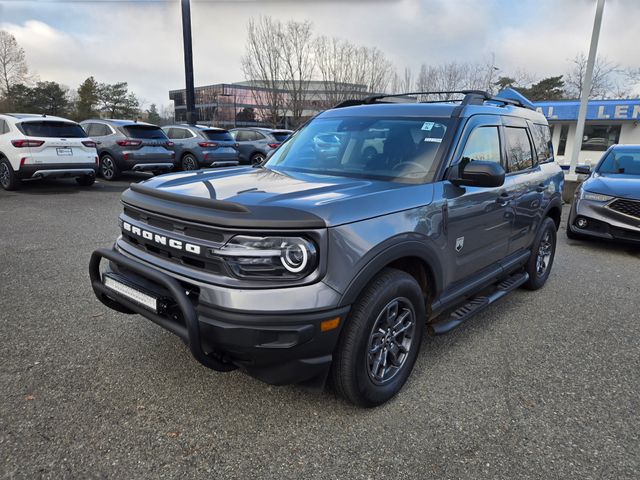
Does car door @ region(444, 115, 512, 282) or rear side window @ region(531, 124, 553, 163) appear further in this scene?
rear side window @ region(531, 124, 553, 163)

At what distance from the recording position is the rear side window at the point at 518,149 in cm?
399

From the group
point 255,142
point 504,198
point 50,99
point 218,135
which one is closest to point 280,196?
point 504,198

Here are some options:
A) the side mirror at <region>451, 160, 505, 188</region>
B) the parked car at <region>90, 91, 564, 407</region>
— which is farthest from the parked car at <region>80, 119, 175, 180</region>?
the side mirror at <region>451, 160, 505, 188</region>

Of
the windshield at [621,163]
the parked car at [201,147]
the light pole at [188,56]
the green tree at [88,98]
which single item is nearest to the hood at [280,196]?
the windshield at [621,163]

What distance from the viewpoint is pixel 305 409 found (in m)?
2.65

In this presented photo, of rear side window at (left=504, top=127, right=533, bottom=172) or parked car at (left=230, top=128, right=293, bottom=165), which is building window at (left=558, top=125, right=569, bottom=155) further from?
rear side window at (left=504, top=127, right=533, bottom=172)

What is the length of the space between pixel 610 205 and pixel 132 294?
6.65m

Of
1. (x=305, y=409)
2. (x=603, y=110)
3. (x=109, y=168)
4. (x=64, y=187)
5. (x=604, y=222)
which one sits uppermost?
(x=603, y=110)

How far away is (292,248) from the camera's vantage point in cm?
217

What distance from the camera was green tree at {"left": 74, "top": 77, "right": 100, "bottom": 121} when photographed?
5138cm

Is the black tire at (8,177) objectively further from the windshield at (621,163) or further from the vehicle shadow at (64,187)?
the windshield at (621,163)

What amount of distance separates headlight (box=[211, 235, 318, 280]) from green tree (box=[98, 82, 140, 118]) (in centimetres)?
6296

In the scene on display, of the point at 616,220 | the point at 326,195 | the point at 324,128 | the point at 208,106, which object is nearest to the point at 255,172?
the point at 324,128

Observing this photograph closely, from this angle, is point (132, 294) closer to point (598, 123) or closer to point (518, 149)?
point (518, 149)
